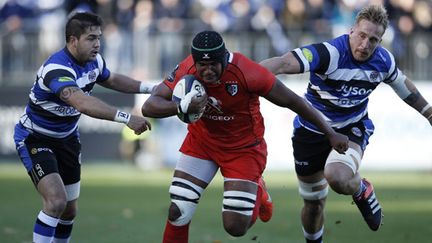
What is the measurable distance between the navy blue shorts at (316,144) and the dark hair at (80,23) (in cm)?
269

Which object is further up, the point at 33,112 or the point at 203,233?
the point at 33,112

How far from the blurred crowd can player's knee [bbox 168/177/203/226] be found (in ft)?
50.1

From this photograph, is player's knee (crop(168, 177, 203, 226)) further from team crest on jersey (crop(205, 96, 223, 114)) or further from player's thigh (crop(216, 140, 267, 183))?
team crest on jersey (crop(205, 96, 223, 114))

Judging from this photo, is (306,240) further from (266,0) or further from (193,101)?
(266,0)

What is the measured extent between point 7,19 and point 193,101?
1798 cm

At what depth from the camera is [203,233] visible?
12.9 m

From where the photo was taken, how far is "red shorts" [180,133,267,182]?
32.1 ft

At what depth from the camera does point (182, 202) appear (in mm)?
9539

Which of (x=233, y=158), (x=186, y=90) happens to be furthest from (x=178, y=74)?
(x=233, y=158)

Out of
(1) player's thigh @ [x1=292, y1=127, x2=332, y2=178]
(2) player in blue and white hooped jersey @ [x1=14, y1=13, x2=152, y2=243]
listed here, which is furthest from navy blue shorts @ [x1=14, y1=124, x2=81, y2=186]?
(1) player's thigh @ [x1=292, y1=127, x2=332, y2=178]

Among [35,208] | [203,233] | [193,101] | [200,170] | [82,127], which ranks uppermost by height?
[193,101]

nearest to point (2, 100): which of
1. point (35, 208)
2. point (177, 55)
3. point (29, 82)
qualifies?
point (29, 82)

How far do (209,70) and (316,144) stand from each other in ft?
8.20

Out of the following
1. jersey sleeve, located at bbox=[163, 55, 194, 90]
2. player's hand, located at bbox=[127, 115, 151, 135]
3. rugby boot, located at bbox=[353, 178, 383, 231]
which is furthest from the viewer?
rugby boot, located at bbox=[353, 178, 383, 231]
